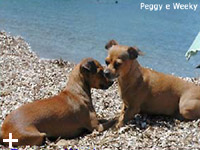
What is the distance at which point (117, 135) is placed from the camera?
17.9 ft

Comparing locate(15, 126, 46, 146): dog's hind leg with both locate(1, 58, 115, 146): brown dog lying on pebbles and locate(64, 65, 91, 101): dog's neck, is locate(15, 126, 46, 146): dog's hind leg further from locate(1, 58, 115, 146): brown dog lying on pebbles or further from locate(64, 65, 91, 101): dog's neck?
locate(64, 65, 91, 101): dog's neck

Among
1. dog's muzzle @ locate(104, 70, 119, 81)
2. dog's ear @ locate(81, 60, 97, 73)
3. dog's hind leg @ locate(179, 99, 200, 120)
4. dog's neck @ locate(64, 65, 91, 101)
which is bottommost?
dog's hind leg @ locate(179, 99, 200, 120)

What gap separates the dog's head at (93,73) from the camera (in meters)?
5.75

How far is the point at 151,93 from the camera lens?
6000 millimetres

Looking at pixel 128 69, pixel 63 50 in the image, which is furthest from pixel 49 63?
pixel 128 69

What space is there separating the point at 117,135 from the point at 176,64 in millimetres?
5945

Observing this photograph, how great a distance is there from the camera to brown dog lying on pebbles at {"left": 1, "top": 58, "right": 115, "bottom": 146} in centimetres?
518

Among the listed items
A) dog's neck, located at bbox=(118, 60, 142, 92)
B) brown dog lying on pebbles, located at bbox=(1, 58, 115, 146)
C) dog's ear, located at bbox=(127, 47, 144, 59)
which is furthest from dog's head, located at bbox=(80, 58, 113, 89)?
dog's ear, located at bbox=(127, 47, 144, 59)

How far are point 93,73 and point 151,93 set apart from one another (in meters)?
0.94

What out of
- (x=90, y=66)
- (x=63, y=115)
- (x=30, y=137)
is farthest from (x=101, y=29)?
(x=30, y=137)

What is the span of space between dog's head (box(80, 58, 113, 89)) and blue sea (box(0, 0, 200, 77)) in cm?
435

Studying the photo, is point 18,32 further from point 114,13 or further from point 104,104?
point 104,104

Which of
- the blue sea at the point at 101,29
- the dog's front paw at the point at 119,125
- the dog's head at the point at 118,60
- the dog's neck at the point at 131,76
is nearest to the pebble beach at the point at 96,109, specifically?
the dog's front paw at the point at 119,125

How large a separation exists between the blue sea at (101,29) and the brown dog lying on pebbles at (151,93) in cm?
370
